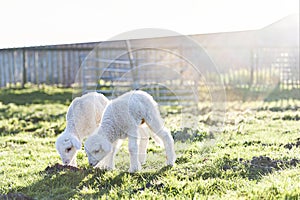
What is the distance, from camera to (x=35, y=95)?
1595 cm

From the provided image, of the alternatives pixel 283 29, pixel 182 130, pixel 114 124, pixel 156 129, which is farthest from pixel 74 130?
pixel 283 29

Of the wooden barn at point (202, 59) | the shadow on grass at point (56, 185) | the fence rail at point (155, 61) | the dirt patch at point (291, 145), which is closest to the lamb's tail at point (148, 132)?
the shadow on grass at point (56, 185)

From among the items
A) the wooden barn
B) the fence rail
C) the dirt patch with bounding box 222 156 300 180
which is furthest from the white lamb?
the fence rail

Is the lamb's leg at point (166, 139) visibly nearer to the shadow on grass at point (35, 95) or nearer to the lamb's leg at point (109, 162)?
the lamb's leg at point (109, 162)

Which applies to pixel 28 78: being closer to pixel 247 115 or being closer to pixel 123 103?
pixel 247 115

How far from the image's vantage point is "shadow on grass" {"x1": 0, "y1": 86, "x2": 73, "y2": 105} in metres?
14.5

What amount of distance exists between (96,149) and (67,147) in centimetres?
47

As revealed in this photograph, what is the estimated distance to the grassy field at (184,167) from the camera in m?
4.80

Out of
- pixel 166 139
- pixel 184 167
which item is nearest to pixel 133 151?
pixel 166 139

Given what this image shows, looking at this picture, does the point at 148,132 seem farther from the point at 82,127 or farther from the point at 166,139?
the point at 82,127

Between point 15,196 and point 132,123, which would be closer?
point 15,196

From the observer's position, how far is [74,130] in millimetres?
6195

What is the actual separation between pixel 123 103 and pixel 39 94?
10931mm

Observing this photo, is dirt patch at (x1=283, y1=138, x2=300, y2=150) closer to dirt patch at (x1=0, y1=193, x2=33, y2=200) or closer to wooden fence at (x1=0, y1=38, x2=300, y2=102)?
dirt patch at (x1=0, y1=193, x2=33, y2=200)
